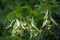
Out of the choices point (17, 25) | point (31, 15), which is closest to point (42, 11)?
point (31, 15)

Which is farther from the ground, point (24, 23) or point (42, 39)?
point (24, 23)

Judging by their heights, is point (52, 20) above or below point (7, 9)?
above

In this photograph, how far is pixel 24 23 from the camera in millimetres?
1699

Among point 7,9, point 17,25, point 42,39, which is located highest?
point 17,25

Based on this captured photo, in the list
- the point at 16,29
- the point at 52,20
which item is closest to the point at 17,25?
the point at 16,29

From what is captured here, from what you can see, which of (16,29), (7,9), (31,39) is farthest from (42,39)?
(7,9)

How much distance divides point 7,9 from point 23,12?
90cm

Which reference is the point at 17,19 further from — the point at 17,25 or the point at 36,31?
the point at 36,31

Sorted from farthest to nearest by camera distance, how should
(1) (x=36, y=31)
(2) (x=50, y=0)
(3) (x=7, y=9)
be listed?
(3) (x=7, y=9) < (2) (x=50, y=0) < (1) (x=36, y=31)

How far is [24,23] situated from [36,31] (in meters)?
0.10

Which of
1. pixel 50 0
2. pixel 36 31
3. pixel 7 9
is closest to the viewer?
pixel 36 31

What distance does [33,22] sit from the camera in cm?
170

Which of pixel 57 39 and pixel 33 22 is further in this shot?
pixel 57 39

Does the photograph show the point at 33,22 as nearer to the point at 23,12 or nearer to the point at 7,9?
the point at 23,12
